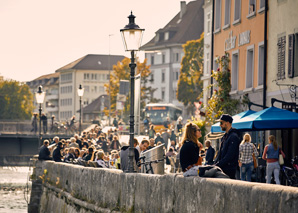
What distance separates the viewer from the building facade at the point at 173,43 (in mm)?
123062

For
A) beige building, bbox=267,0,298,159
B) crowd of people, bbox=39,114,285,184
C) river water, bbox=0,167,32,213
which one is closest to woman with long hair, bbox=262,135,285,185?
crowd of people, bbox=39,114,285,184

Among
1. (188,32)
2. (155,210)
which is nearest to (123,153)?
(155,210)

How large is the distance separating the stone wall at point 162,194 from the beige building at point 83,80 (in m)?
164

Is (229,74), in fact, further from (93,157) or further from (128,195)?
(128,195)

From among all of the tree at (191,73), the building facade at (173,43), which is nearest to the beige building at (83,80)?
the building facade at (173,43)

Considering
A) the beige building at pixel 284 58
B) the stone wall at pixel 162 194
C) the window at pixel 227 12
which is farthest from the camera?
the window at pixel 227 12

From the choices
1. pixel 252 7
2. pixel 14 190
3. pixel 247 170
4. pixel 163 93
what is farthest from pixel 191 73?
pixel 247 170

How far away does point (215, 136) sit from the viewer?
26547mm

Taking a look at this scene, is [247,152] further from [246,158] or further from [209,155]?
[209,155]

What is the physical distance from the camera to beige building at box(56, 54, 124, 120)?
7367 inches

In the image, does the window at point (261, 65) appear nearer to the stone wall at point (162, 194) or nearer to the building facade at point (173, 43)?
the stone wall at point (162, 194)

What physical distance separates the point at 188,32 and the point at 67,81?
234 ft

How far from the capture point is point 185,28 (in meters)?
124

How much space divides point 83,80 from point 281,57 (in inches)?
6299
